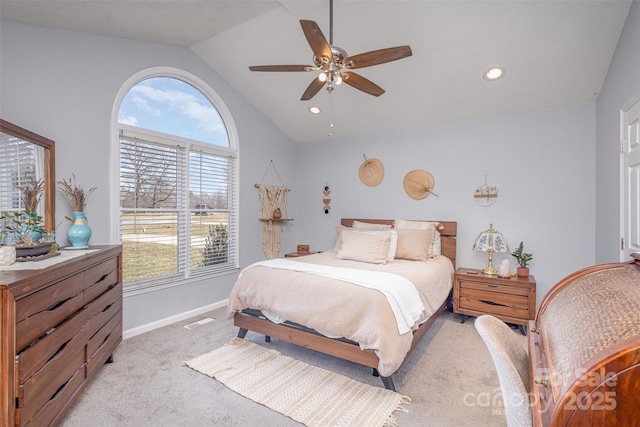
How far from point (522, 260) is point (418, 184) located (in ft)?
5.01

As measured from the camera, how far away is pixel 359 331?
2.04 m

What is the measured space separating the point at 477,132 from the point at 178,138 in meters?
3.68

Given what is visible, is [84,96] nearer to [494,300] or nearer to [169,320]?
[169,320]

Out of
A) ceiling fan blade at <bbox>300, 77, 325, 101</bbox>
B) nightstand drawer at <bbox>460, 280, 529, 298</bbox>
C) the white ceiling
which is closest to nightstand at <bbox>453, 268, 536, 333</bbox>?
nightstand drawer at <bbox>460, 280, 529, 298</bbox>

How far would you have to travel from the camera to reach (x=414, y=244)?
344cm

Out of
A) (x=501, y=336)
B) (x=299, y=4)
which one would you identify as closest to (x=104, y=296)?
(x=501, y=336)

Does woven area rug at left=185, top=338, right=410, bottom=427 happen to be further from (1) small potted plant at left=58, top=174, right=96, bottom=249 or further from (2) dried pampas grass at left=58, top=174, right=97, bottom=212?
(2) dried pampas grass at left=58, top=174, right=97, bottom=212

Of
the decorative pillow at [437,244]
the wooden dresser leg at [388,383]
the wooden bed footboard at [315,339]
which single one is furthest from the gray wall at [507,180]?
the wooden dresser leg at [388,383]

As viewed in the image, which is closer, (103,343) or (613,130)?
(103,343)

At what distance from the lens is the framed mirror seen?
1.97 meters

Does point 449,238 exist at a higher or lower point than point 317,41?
lower

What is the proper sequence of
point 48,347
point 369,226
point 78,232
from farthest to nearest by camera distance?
point 369,226
point 78,232
point 48,347

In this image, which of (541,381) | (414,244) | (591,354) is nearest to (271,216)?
(414,244)

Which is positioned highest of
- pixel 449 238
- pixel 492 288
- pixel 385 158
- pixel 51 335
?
pixel 385 158
